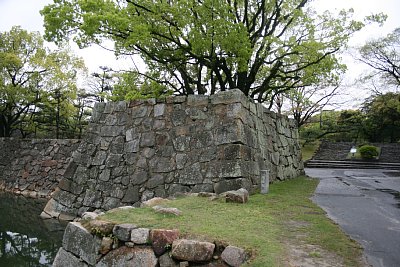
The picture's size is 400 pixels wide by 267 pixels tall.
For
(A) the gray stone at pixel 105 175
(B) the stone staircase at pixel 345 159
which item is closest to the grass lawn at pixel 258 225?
(A) the gray stone at pixel 105 175

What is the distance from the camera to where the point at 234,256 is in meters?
3.22

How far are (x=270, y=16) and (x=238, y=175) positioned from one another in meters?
9.01

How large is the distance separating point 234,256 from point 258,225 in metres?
1.13

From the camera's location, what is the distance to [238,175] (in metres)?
6.59

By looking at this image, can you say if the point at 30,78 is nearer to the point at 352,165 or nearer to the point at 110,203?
the point at 110,203

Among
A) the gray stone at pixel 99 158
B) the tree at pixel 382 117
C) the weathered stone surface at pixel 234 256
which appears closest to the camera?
the weathered stone surface at pixel 234 256

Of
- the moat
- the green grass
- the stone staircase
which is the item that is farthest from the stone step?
the moat

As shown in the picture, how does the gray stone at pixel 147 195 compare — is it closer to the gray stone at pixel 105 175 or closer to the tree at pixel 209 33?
the gray stone at pixel 105 175

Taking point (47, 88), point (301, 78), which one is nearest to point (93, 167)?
point (301, 78)

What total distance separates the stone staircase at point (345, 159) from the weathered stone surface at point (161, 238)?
19172 millimetres

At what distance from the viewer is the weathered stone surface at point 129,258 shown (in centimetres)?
364

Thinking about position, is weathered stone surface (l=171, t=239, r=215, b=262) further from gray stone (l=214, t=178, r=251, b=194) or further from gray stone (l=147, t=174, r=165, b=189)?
gray stone (l=147, t=174, r=165, b=189)

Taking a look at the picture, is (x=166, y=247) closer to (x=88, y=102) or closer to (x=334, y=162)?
(x=334, y=162)

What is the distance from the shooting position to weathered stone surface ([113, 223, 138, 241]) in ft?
12.7
